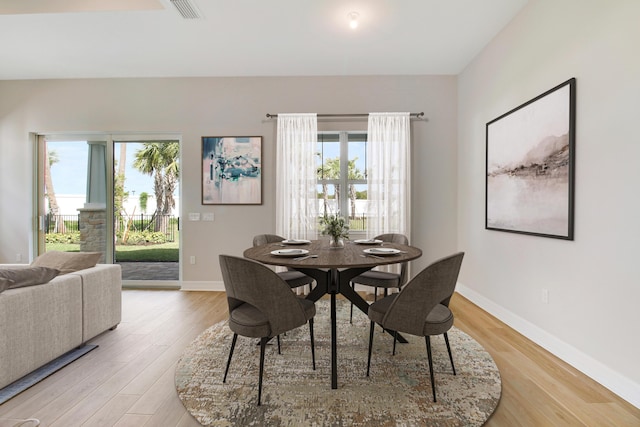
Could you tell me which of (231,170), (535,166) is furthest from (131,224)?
(535,166)

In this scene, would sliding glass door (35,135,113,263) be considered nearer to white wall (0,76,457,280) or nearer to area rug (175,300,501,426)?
white wall (0,76,457,280)

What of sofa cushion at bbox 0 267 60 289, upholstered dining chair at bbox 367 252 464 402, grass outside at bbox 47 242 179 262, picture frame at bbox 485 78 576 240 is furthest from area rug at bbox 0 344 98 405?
picture frame at bbox 485 78 576 240

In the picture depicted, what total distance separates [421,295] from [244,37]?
302cm

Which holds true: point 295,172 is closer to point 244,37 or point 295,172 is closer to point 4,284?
point 244,37

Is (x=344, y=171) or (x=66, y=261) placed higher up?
(x=344, y=171)

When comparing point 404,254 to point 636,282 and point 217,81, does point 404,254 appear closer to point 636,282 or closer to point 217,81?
point 636,282

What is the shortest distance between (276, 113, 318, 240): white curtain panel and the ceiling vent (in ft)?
4.71

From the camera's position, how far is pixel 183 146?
415cm

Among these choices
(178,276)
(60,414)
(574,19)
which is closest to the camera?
(60,414)

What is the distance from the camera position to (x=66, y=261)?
2.56 meters

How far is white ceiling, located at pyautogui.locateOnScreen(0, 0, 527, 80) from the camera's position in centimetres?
273

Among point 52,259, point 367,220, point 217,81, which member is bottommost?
point 52,259

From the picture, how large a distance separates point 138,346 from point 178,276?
6.24 feet

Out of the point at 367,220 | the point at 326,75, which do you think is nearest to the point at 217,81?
the point at 326,75
